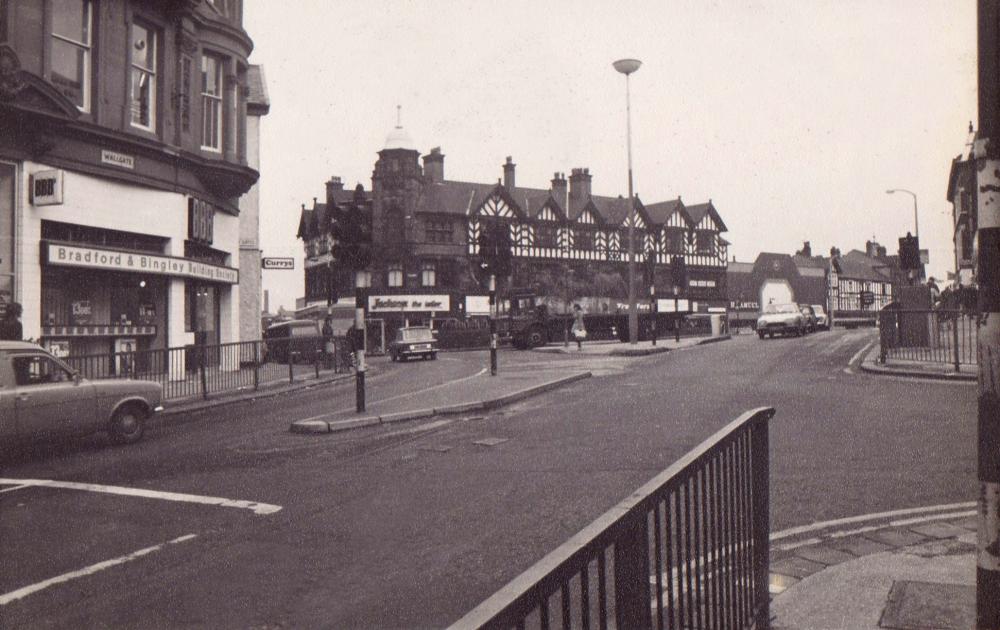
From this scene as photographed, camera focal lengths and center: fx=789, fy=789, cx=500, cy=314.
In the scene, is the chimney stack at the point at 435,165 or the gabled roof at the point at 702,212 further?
the gabled roof at the point at 702,212

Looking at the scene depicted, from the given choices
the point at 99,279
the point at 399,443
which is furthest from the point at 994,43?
the point at 99,279

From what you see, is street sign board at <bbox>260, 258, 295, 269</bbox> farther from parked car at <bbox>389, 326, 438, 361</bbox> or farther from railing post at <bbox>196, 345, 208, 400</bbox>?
parked car at <bbox>389, 326, 438, 361</bbox>

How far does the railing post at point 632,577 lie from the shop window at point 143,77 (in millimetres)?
19816

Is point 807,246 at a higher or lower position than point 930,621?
higher

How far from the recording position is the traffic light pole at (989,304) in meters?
3.03

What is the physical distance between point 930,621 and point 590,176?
68.0 m

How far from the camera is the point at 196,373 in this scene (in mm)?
17156

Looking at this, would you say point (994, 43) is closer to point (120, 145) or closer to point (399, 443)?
point (399, 443)

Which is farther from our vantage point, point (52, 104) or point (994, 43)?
point (52, 104)

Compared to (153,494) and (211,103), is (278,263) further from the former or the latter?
(153,494)

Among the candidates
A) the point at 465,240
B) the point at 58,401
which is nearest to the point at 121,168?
the point at 58,401

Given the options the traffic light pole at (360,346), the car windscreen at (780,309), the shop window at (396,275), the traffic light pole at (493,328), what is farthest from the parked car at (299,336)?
the car windscreen at (780,309)

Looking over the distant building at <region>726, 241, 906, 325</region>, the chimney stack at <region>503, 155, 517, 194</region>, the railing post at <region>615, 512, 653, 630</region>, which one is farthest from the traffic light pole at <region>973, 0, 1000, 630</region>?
the distant building at <region>726, 241, 906, 325</region>

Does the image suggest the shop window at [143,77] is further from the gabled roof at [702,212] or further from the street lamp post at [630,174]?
the gabled roof at [702,212]
